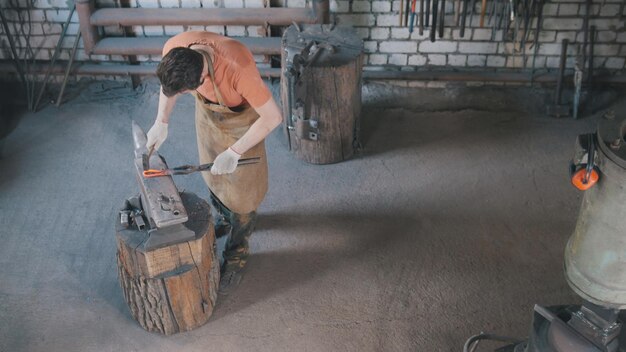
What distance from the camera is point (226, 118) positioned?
368 centimetres

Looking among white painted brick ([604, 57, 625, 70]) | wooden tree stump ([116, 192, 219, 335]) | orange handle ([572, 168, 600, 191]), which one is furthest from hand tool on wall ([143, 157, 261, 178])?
white painted brick ([604, 57, 625, 70])

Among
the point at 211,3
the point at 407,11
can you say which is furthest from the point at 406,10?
the point at 211,3

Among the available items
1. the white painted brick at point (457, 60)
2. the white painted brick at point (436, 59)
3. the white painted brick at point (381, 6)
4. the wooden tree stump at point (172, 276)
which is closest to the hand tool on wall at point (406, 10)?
the white painted brick at point (381, 6)

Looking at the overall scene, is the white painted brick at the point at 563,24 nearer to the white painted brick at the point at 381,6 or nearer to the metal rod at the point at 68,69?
the white painted brick at the point at 381,6

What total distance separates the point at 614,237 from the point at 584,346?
0.59 meters

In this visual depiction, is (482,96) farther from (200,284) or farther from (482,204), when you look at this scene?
(200,284)

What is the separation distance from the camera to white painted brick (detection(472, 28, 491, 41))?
568 cm

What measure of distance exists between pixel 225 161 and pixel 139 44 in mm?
2676

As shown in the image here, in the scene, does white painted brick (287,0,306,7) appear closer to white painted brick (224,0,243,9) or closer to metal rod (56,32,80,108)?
white painted brick (224,0,243,9)

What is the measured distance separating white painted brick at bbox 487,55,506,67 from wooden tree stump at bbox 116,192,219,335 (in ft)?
10.7

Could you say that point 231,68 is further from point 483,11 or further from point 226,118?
point 483,11

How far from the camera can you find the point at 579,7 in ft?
18.1

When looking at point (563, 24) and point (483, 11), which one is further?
point (563, 24)

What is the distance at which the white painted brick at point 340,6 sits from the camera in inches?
221
